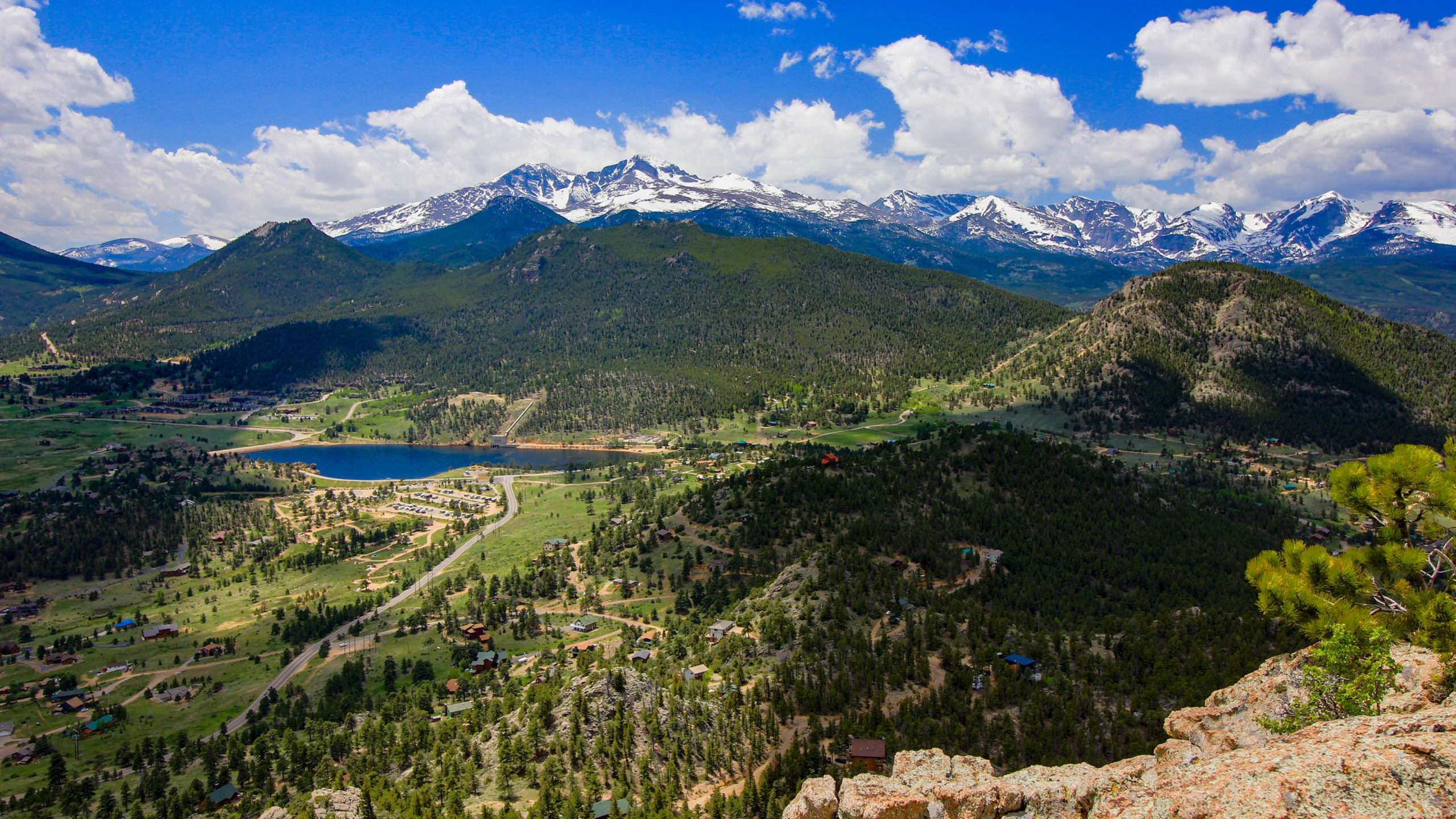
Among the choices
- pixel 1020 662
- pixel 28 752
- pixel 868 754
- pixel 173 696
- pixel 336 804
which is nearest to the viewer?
pixel 336 804

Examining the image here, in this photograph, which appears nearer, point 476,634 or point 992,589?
point 992,589

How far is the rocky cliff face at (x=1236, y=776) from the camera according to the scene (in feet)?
44.9

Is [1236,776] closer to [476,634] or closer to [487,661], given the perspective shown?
[487,661]

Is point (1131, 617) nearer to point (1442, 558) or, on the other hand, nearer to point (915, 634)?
point (915, 634)

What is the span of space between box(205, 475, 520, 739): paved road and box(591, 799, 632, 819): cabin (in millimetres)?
47368

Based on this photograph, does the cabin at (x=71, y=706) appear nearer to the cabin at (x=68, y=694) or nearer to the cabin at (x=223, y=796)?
the cabin at (x=68, y=694)

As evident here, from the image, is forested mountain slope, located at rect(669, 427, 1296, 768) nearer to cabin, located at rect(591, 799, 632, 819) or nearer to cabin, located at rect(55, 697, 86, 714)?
cabin, located at rect(591, 799, 632, 819)

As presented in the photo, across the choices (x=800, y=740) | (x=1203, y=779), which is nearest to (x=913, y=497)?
(x=800, y=740)

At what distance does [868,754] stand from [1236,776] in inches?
1542

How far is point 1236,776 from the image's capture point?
15406 millimetres

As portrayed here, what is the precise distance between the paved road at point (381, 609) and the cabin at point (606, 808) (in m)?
47.4

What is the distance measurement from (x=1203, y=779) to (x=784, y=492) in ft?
328

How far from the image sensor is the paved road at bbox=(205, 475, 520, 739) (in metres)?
79.4

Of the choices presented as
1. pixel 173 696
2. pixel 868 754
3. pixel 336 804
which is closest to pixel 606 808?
pixel 336 804
